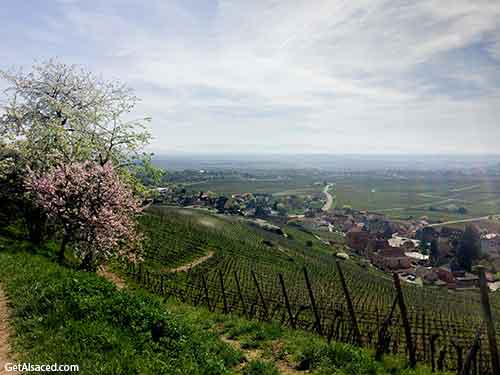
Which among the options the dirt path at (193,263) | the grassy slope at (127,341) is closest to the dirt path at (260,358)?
the grassy slope at (127,341)

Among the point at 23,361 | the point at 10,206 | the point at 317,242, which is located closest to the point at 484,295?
the point at 23,361

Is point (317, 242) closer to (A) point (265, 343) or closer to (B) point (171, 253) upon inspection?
(B) point (171, 253)

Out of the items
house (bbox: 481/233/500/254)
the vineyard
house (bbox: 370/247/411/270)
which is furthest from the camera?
house (bbox: 481/233/500/254)

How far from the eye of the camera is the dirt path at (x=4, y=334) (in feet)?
21.3

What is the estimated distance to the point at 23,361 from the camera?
6414 mm

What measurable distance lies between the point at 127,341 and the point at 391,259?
106 meters

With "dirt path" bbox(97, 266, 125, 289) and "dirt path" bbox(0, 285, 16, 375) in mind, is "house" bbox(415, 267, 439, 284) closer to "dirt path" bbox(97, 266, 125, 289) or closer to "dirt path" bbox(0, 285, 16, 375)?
"dirt path" bbox(97, 266, 125, 289)

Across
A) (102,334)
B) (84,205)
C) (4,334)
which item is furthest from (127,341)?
(84,205)

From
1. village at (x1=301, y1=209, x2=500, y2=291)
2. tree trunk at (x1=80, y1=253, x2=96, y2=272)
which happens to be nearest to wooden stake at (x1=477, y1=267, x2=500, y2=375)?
tree trunk at (x1=80, y1=253, x2=96, y2=272)

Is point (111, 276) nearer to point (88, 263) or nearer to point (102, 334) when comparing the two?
point (88, 263)

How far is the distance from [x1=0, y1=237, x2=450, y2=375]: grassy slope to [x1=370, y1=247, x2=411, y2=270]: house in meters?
97.0

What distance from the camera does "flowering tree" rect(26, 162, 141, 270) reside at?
16.1m

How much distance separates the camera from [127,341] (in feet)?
23.7

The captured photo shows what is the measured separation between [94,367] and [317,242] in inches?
4404
